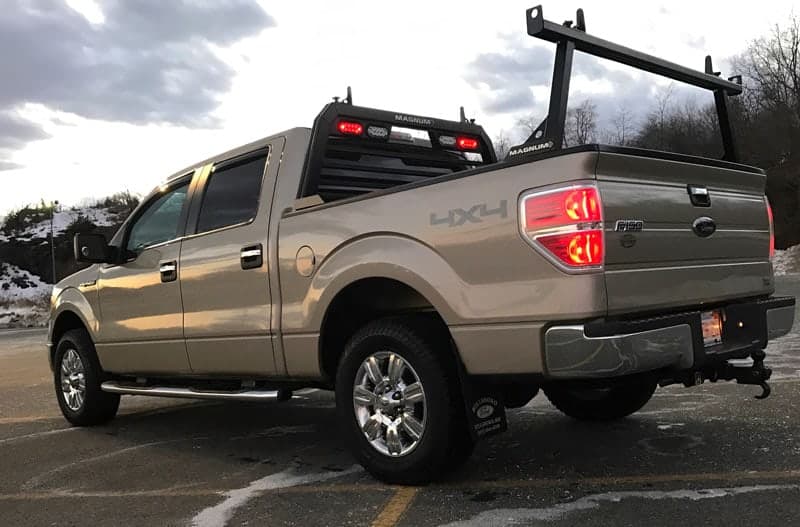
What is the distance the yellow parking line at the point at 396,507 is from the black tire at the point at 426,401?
0.06 m

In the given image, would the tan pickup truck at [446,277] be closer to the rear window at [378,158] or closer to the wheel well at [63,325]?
the rear window at [378,158]

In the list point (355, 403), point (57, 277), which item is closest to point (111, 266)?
point (355, 403)

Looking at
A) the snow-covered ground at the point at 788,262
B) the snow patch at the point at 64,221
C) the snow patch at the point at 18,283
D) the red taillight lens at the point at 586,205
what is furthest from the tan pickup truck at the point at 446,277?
the snow patch at the point at 64,221

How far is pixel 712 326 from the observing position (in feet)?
11.6

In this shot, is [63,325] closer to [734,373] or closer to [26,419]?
[26,419]

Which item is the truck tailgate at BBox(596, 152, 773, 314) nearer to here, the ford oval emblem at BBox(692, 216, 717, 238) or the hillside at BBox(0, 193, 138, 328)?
the ford oval emblem at BBox(692, 216, 717, 238)

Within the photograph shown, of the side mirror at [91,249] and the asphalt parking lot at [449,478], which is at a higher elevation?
the side mirror at [91,249]

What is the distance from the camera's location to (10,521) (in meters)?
3.73

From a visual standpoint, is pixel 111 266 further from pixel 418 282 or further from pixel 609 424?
pixel 609 424

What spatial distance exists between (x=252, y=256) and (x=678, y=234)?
2563 mm

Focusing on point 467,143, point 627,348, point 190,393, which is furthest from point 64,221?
point 627,348

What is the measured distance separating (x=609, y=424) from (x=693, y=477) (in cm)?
140

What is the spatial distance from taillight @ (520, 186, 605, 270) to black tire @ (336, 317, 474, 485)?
2.88 feet

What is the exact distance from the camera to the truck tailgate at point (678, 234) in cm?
314
